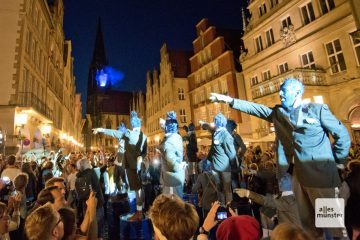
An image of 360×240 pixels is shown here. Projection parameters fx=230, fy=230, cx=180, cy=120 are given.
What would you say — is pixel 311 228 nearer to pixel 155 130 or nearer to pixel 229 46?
pixel 229 46

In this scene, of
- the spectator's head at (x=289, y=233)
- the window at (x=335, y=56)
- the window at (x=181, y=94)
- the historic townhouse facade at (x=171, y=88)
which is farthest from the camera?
the window at (x=181, y=94)

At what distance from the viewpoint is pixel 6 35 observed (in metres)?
16.5

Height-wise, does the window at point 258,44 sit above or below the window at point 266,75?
above

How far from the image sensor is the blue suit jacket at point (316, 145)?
8.70 feet

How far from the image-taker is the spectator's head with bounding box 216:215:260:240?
2.00m

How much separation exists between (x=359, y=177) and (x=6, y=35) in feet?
69.2

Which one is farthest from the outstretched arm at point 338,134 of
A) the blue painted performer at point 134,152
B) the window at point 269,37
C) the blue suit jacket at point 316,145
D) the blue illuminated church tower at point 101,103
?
the blue illuminated church tower at point 101,103

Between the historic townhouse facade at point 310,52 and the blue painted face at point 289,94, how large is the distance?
30.5ft

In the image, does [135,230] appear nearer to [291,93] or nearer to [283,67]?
[291,93]

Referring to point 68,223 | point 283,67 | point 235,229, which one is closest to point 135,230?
point 68,223

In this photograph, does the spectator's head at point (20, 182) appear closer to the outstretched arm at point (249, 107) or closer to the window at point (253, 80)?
the outstretched arm at point (249, 107)

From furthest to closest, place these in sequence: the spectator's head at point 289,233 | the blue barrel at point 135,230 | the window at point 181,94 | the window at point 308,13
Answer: the window at point 181,94, the window at point 308,13, the blue barrel at point 135,230, the spectator's head at point 289,233

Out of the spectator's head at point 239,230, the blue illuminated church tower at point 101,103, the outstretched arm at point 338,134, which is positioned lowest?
the spectator's head at point 239,230

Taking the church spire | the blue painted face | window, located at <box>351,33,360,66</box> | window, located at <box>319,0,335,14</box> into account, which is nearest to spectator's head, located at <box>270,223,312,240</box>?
the blue painted face
